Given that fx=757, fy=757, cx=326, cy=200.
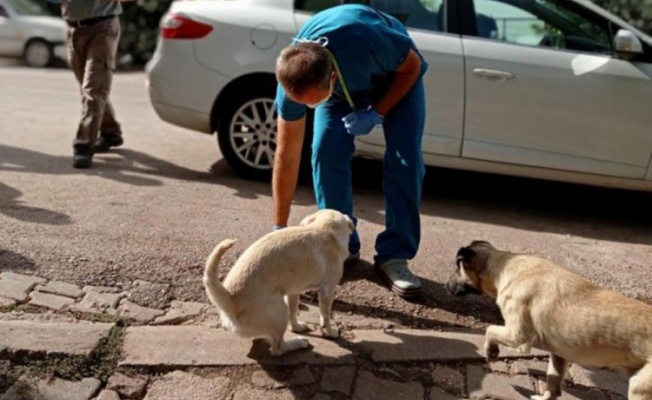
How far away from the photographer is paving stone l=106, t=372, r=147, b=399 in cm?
315

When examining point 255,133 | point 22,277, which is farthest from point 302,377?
point 255,133

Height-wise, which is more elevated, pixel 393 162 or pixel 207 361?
pixel 393 162

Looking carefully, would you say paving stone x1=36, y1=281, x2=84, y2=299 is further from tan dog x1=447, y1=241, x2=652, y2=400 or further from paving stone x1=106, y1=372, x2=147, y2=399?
tan dog x1=447, y1=241, x2=652, y2=400

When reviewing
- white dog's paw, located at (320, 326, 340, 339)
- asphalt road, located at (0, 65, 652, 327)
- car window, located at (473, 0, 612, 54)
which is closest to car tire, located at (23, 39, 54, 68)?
asphalt road, located at (0, 65, 652, 327)

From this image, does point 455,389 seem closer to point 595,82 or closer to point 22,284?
point 22,284

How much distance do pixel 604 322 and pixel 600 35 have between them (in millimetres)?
3217

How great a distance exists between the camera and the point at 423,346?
3.62m

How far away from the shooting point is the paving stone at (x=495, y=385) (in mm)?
3316

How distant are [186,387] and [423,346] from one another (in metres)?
1.14

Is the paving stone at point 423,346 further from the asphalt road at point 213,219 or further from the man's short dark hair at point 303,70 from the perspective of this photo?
the man's short dark hair at point 303,70

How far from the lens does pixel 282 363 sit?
11.1 feet

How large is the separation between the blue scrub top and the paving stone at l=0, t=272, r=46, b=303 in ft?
5.15

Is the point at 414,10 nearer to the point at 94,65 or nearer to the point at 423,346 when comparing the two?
the point at 94,65

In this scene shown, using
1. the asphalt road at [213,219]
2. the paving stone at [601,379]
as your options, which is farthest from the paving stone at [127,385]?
the paving stone at [601,379]
